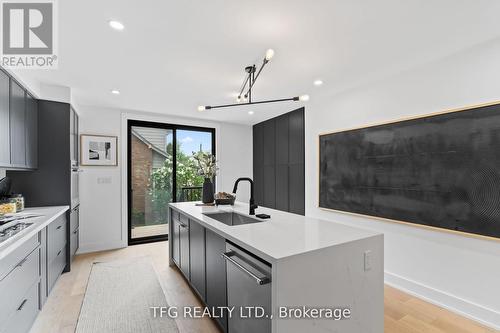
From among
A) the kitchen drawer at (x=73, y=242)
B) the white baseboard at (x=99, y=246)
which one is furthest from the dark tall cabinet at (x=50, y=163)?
the white baseboard at (x=99, y=246)

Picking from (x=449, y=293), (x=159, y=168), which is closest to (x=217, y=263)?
(x=449, y=293)

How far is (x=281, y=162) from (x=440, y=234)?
9.13 ft

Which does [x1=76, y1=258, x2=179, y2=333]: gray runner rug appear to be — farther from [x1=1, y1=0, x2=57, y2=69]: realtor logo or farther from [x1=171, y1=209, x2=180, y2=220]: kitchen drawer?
[x1=1, y1=0, x2=57, y2=69]: realtor logo

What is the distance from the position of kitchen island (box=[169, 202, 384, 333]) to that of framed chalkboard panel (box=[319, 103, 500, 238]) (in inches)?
49.9

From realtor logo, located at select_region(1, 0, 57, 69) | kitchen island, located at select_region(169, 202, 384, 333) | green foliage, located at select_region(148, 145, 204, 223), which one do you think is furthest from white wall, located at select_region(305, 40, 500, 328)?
realtor logo, located at select_region(1, 0, 57, 69)

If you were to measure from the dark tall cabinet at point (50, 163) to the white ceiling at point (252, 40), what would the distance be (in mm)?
424

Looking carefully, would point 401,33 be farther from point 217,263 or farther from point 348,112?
point 217,263

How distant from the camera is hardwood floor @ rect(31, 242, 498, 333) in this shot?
2049 millimetres

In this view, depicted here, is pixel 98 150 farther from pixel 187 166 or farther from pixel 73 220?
pixel 187 166

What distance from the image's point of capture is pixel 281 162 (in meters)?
4.73

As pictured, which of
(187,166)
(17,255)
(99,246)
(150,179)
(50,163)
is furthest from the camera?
(187,166)

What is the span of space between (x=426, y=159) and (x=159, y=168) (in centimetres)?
433

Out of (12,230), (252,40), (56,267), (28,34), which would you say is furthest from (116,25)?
(56,267)

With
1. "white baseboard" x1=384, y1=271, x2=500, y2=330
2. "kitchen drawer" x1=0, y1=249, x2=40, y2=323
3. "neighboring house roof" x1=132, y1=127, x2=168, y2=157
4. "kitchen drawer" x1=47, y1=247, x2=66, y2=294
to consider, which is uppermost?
"neighboring house roof" x1=132, y1=127, x2=168, y2=157
